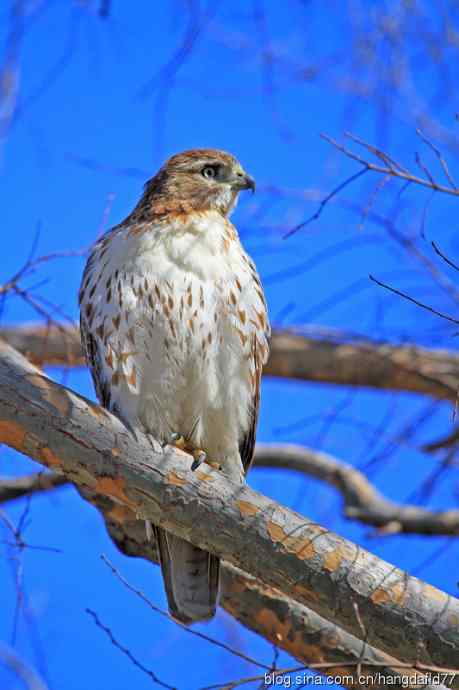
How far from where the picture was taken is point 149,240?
13.5 feet

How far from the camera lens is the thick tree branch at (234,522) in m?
2.94

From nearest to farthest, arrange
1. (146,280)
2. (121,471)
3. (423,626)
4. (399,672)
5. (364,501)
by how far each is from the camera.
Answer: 1. (423,626)
2. (121,471)
3. (399,672)
4. (146,280)
5. (364,501)

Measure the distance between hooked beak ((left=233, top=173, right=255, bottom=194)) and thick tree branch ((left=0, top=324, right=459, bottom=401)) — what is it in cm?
145

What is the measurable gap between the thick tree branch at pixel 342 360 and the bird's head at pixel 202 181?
128 cm

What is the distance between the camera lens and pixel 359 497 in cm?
560

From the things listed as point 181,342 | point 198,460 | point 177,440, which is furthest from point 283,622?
point 181,342

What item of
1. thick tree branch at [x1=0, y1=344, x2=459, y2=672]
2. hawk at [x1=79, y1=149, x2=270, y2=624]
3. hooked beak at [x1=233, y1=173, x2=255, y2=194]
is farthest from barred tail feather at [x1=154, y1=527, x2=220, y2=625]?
hooked beak at [x1=233, y1=173, x2=255, y2=194]

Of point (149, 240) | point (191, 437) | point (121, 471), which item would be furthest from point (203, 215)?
point (121, 471)

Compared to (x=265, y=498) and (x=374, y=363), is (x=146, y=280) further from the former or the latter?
(x=374, y=363)

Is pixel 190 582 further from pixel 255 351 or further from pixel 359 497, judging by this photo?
pixel 359 497

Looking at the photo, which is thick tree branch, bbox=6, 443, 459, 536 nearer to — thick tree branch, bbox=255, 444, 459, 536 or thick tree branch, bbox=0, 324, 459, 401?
thick tree branch, bbox=255, 444, 459, 536

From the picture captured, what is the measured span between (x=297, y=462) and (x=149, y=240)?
2219mm

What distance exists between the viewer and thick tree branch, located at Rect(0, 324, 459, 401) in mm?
5691

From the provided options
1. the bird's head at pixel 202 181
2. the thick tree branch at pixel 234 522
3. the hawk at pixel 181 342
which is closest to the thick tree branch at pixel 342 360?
the bird's head at pixel 202 181
